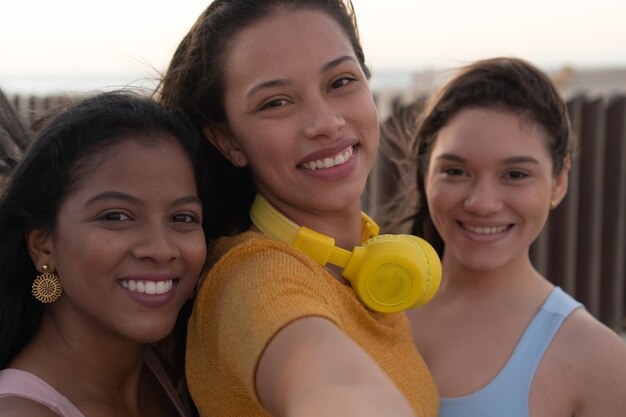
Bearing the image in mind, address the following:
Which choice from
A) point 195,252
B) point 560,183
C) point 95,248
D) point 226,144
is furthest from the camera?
point 560,183

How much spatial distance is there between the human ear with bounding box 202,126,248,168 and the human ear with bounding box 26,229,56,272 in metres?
0.57

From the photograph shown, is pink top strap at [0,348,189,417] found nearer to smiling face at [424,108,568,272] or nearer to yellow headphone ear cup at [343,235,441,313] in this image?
yellow headphone ear cup at [343,235,441,313]

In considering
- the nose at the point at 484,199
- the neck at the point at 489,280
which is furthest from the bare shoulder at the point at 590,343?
the nose at the point at 484,199

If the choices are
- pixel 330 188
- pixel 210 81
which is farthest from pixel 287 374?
pixel 210 81

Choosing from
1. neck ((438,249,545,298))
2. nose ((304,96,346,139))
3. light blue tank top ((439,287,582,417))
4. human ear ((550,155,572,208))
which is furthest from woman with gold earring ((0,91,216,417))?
human ear ((550,155,572,208))

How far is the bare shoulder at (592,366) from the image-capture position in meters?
2.80

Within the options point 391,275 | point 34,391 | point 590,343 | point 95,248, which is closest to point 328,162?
point 391,275

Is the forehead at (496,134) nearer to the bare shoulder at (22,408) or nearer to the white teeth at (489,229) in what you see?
the white teeth at (489,229)

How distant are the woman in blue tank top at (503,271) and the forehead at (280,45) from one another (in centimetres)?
107

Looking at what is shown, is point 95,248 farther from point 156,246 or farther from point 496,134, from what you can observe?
point 496,134

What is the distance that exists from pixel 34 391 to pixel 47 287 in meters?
0.33

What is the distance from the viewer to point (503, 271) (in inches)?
130

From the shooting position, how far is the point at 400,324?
8.12 feet

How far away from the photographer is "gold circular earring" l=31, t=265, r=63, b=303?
239 cm
